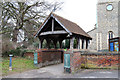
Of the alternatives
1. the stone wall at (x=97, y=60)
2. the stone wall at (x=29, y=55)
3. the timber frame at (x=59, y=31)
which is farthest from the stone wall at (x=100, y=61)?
the stone wall at (x=29, y=55)

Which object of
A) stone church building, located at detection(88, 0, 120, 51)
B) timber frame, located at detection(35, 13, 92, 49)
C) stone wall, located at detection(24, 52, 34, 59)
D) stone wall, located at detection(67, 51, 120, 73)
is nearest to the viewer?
timber frame, located at detection(35, 13, 92, 49)

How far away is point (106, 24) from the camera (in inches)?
840

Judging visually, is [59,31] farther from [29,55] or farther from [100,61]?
[29,55]

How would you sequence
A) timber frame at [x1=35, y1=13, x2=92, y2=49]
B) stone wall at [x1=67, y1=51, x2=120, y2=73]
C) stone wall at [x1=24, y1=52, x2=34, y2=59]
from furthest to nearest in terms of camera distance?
stone wall at [x1=24, y1=52, x2=34, y2=59] < stone wall at [x1=67, y1=51, x2=120, y2=73] < timber frame at [x1=35, y1=13, x2=92, y2=49]

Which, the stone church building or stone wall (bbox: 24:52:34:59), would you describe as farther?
the stone church building

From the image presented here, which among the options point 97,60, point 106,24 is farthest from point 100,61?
point 106,24

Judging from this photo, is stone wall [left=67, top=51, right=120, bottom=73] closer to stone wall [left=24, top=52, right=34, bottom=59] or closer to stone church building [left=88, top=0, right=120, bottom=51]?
stone wall [left=24, top=52, right=34, bottom=59]

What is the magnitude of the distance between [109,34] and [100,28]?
1.98 m

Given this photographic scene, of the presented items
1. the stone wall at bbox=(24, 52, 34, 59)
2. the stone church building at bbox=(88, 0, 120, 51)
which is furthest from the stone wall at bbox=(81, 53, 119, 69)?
the stone church building at bbox=(88, 0, 120, 51)

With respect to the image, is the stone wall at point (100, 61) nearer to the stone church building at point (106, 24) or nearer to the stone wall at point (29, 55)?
the stone wall at point (29, 55)

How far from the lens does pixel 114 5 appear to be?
848 inches

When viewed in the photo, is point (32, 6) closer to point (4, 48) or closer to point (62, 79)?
point (4, 48)

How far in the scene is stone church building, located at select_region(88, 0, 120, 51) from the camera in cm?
2103

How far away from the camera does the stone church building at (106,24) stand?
69.0ft
